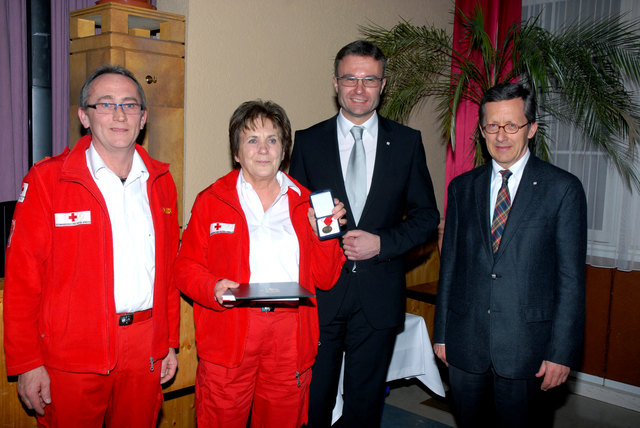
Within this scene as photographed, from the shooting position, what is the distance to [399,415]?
12.9ft

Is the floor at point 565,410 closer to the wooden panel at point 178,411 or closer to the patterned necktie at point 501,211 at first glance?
the wooden panel at point 178,411

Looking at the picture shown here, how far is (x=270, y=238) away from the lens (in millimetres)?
2168

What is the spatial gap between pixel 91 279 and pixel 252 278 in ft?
1.90

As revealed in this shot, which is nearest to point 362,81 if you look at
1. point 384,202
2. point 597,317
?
point 384,202

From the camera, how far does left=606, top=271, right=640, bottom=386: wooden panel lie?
14.0ft

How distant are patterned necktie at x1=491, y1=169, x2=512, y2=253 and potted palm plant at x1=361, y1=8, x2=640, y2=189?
1.32 meters

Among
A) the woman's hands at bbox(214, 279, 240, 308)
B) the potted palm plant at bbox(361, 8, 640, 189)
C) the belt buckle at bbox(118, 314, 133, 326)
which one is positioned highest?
the potted palm plant at bbox(361, 8, 640, 189)

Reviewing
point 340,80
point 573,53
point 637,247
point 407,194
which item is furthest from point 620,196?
point 340,80

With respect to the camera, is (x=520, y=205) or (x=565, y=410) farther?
(x=565, y=410)

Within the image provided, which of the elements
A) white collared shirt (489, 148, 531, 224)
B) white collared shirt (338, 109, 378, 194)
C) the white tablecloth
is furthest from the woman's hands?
the white tablecloth

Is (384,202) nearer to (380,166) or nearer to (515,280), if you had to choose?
(380,166)

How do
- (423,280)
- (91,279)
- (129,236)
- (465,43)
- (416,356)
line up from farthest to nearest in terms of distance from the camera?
(465,43), (423,280), (416,356), (129,236), (91,279)

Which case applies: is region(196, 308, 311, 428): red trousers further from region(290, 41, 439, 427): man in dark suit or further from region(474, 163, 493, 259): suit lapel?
region(474, 163, 493, 259): suit lapel

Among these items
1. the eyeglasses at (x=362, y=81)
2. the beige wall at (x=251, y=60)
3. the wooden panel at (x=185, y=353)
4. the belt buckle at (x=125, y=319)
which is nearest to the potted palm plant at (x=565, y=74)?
the beige wall at (x=251, y=60)
